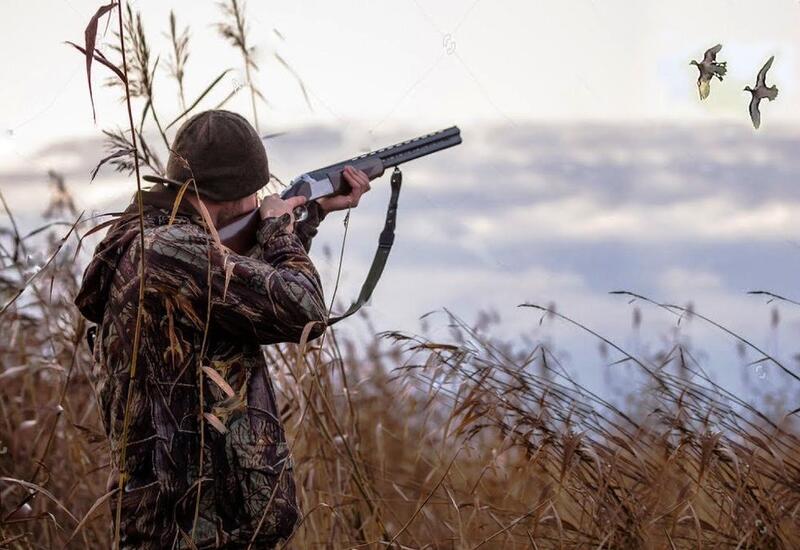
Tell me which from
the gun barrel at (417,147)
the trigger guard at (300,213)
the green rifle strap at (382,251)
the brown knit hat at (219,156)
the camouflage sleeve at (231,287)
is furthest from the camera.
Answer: the gun barrel at (417,147)

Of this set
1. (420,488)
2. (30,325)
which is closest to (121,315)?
(420,488)

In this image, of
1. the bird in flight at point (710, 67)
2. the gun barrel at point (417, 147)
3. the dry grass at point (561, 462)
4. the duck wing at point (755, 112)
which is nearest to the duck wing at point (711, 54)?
the bird in flight at point (710, 67)

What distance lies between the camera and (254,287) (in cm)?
252

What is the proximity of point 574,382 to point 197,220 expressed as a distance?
3.14 ft

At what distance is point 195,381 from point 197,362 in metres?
0.05

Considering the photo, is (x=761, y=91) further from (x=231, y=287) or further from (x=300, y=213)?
(x=300, y=213)

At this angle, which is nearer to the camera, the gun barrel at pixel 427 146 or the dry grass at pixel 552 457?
the dry grass at pixel 552 457

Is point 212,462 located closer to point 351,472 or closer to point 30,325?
point 351,472

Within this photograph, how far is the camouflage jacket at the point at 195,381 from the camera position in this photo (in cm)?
252

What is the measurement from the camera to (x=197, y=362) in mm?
2549

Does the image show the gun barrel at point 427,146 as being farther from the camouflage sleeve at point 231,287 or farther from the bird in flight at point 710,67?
the bird in flight at point 710,67

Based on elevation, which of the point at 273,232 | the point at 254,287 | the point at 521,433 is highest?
the point at 273,232

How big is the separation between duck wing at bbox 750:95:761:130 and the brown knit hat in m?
1.12

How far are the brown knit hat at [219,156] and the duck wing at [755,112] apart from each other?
44.1 inches
